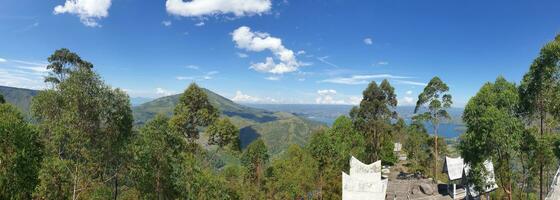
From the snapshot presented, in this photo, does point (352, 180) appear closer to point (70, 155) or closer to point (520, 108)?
point (520, 108)

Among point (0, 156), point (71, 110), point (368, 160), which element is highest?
point (71, 110)

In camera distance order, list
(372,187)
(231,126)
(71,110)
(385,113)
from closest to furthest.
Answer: (71,110) → (231,126) → (372,187) → (385,113)

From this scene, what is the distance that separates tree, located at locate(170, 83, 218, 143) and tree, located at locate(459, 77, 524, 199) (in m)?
16.7

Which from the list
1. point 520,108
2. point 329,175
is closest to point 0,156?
point 329,175

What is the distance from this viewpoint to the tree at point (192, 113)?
2553 centimetres

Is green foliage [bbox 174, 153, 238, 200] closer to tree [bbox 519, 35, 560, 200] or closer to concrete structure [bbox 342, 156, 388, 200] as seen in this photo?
concrete structure [bbox 342, 156, 388, 200]

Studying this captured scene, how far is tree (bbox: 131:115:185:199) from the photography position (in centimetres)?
2219

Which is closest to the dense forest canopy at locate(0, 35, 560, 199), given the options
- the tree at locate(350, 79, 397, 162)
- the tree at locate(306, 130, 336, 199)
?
the tree at locate(306, 130, 336, 199)

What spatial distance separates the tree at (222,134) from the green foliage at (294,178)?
906cm

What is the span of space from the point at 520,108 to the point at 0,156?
1153 inches

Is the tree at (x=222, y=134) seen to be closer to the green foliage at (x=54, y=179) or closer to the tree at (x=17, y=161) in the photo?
the green foliage at (x=54, y=179)

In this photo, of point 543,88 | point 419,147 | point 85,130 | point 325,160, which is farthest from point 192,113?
point 419,147

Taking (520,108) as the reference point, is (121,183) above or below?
below

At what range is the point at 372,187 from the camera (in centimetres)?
3033
